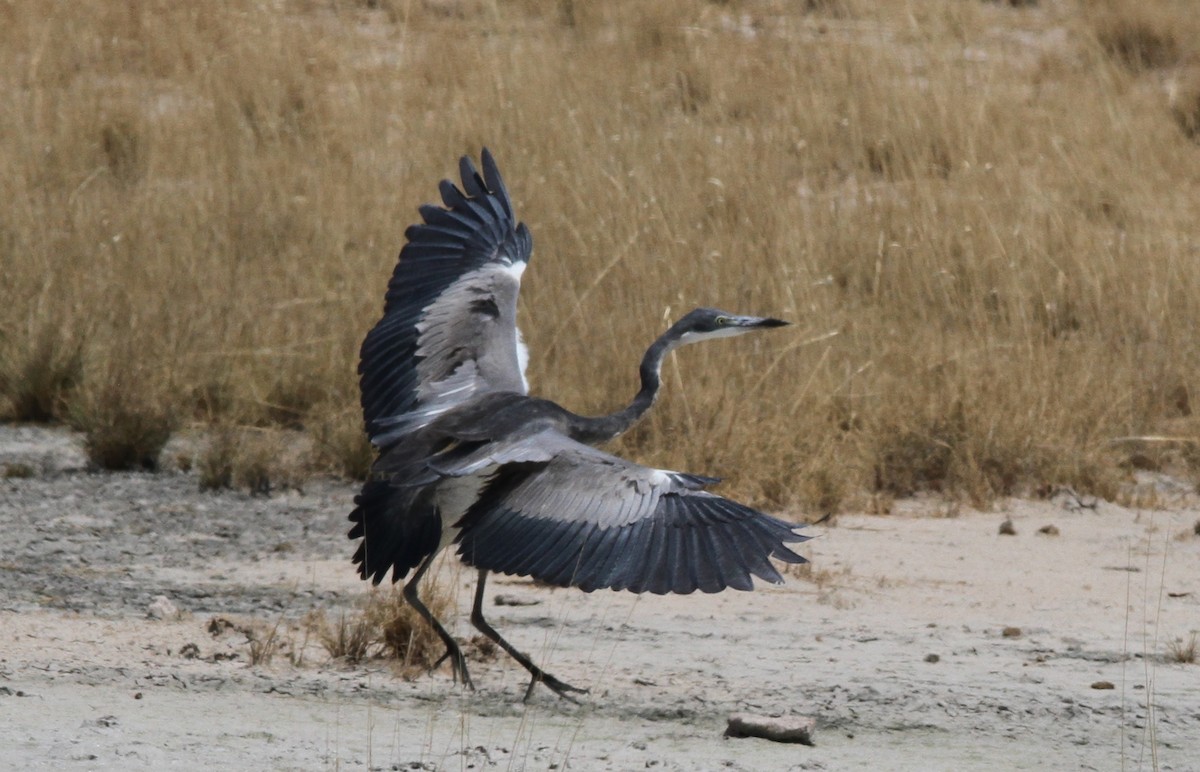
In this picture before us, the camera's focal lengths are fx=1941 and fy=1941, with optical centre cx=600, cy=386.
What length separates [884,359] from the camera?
902 cm

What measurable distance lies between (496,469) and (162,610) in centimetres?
150

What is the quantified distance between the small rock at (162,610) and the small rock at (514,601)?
1.09 m

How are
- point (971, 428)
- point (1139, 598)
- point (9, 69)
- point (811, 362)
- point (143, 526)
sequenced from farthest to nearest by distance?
point (9, 69), point (811, 362), point (971, 428), point (143, 526), point (1139, 598)

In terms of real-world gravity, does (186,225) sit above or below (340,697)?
above

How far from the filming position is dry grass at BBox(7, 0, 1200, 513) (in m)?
8.39

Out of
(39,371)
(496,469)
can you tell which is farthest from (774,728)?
(39,371)

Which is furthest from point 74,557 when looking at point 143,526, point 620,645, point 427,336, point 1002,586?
point 1002,586

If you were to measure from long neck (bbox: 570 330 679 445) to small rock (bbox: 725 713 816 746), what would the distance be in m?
1.08

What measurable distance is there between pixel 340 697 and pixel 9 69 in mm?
8499

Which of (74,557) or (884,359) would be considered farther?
(884,359)

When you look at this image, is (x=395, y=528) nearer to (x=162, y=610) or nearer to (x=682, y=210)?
(x=162, y=610)

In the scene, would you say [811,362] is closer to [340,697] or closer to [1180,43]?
[340,697]

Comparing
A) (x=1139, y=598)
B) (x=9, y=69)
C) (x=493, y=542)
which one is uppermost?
(x=9, y=69)

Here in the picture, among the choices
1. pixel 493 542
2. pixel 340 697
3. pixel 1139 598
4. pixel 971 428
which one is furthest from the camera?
pixel 971 428
